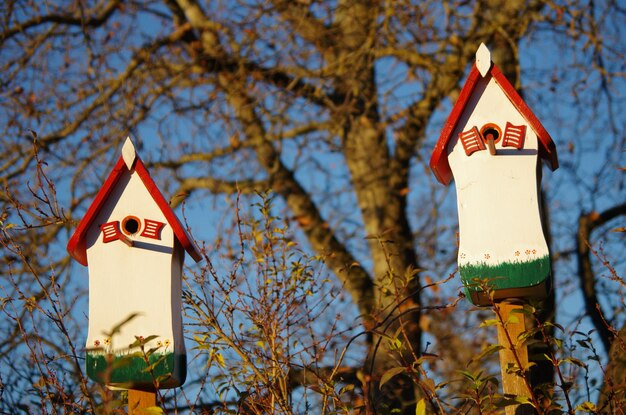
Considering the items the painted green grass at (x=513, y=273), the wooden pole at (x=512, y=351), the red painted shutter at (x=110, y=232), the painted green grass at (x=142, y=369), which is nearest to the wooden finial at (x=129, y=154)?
the red painted shutter at (x=110, y=232)

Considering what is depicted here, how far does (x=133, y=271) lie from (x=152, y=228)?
153mm

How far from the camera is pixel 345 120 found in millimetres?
6730

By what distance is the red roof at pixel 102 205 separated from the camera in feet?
9.76

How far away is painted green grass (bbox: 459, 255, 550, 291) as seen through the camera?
2.74 metres

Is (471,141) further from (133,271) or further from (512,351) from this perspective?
(133,271)

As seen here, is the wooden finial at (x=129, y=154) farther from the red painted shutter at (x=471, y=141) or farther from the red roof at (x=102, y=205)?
the red painted shutter at (x=471, y=141)

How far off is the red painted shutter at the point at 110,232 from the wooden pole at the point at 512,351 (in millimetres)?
1250

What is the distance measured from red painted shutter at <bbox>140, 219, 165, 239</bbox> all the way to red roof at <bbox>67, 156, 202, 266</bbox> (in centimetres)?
4

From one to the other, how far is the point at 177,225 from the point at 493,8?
13.7ft

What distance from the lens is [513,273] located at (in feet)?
9.02

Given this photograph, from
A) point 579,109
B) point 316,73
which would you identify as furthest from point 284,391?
point 579,109

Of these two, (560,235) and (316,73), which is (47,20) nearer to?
(316,73)

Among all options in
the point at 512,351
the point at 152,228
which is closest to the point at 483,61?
the point at 512,351

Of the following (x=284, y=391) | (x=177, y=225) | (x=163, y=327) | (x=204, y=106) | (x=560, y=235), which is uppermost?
(x=204, y=106)
